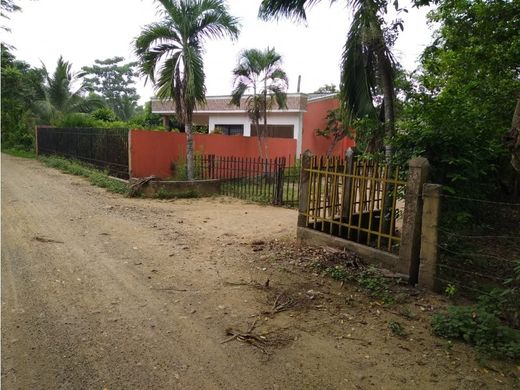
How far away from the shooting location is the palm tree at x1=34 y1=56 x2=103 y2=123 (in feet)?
76.3

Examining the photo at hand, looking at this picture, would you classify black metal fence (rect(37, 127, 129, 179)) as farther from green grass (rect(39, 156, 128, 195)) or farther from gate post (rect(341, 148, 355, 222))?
gate post (rect(341, 148, 355, 222))

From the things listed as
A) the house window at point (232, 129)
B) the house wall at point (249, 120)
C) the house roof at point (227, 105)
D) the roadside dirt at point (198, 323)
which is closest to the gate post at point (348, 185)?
the roadside dirt at point (198, 323)

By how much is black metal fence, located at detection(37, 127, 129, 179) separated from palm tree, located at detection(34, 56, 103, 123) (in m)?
4.07

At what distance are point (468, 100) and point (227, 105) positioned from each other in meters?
14.4

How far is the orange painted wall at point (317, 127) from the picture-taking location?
18.8 m

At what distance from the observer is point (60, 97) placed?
2373 cm

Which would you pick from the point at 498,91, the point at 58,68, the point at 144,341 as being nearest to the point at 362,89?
the point at 498,91

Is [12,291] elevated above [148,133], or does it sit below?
below

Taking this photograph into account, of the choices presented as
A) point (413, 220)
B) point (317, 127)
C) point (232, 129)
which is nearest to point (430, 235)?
point (413, 220)

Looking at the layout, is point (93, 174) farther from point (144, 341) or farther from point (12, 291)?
point (144, 341)

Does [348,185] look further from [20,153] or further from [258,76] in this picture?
[20,153]

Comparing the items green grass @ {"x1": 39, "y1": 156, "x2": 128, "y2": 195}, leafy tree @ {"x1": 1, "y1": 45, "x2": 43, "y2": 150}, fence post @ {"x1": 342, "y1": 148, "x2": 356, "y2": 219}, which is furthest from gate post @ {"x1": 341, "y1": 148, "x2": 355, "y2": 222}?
leafy tree @ {"x1": 1, "y1": 45, "x2": 43, "y2": 150}

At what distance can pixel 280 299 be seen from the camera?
4016mm

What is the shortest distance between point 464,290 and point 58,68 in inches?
989
